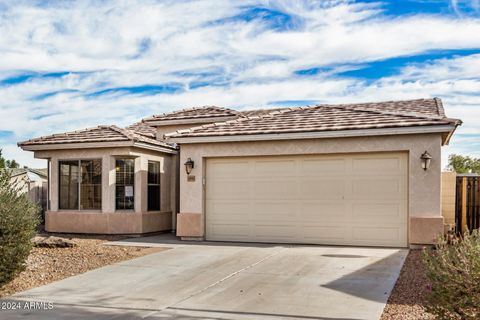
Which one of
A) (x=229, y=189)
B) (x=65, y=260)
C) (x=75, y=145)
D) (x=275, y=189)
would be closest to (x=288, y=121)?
(x=275, y=189)

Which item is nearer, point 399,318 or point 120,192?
point 399,318

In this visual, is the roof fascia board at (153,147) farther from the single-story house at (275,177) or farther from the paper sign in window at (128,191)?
the paper sign in window at (128,191)

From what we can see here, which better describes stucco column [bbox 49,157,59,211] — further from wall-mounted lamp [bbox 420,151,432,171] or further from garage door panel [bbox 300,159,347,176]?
wall-mounted lamp [bbox 420,151,432,171]

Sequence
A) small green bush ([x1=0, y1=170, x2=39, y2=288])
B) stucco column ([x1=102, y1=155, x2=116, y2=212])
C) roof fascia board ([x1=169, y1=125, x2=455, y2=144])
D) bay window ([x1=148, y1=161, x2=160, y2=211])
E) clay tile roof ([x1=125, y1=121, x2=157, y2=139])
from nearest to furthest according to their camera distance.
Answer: small green bush ([x1=0, y1=170, x2=39, y2=288])
roof fascia board ([x1=169, y1=125, x2=455, y2=144])
stucco column ([x1=102, y1=155, x2=116, y2=212])
bay window ([x1=148, y1=161, x2=160, y2=211])
clay tile roof ([x1=125, y1=121, x2=157, y2=139])

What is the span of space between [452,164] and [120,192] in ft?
97.5

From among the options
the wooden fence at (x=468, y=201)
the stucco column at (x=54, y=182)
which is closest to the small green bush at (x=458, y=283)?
the wooden fence at (x=468, y=201)

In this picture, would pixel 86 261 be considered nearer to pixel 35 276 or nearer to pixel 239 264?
pixel 35 276

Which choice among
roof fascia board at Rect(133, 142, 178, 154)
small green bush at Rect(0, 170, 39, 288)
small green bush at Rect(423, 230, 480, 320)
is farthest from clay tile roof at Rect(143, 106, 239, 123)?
small green bush at Rect(423, 230, 480, 320)

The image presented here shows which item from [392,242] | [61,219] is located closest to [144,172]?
[61,219]

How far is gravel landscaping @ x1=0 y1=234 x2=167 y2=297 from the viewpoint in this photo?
345 inches

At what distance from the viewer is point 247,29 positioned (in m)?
13.6

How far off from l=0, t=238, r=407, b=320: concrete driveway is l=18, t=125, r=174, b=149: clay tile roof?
17.2 feet

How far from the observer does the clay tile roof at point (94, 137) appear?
15469 millimetres

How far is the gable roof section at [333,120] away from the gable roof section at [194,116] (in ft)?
8.81
